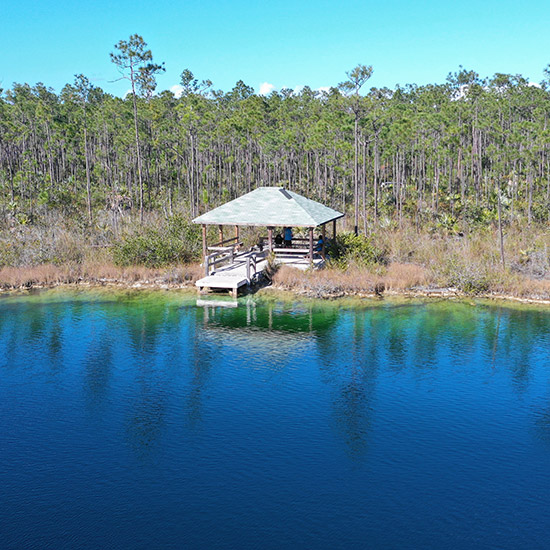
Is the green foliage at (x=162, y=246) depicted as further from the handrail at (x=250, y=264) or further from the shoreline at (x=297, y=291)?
the handrail at (x=250, y=264)

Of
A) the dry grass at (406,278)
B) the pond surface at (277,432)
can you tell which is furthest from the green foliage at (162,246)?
the dry grass at (406,278)

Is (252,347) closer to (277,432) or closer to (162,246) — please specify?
(277,432)

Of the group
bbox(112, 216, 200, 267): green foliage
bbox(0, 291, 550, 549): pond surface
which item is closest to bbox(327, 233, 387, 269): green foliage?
bbox(0, 291, 550, 549): pond surface

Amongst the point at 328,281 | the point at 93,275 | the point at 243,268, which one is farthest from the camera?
the point at 93,275

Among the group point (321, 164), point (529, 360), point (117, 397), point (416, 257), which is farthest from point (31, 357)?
point (321, 164)

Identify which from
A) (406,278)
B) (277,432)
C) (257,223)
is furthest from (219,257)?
(277,432)

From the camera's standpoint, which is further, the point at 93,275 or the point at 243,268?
A: the point at 93,275
